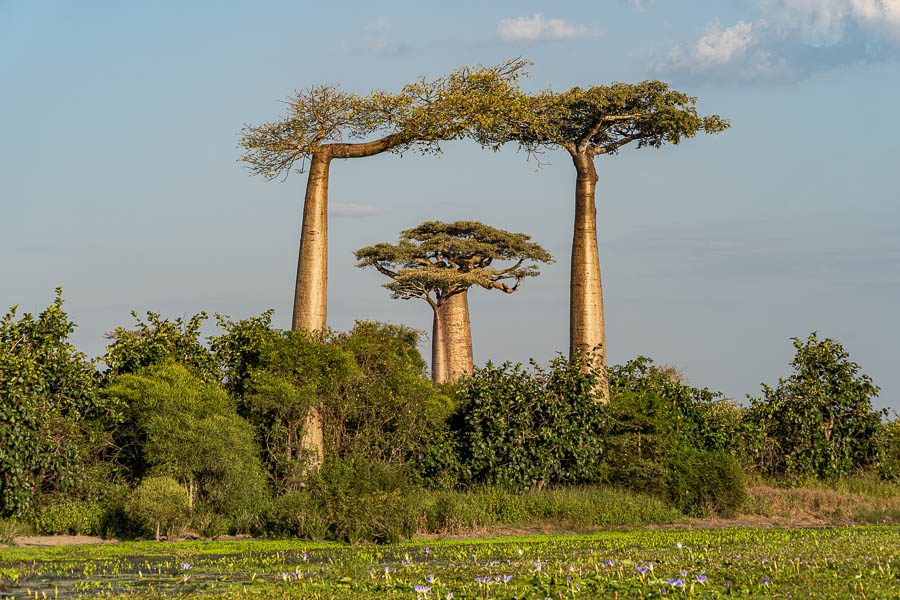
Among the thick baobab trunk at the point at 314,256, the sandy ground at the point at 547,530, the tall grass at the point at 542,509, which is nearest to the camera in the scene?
the sandy ground at the point at 547,530

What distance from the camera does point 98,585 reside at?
9961 mm

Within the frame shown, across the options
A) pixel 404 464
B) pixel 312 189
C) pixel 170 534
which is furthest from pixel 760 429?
pixel 170 534

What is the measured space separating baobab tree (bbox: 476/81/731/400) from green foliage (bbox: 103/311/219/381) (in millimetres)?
Result: 8684

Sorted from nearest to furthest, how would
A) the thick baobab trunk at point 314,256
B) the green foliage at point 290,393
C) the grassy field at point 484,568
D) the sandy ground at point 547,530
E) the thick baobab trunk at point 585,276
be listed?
the grassy field at point 484,568 → the sandy ground at point 547,530 → the green foliage at point 290,393 → the thick baobab trunk at point 314,256 → the thick baobab trunk at point 585,276

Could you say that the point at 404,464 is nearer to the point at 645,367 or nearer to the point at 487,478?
the point at 487,478

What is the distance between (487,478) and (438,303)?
734 inches

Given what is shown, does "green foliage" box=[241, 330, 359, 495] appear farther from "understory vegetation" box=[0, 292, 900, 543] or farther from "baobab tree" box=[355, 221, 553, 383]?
"baobab tree" box=[355, 221, 553, 383]

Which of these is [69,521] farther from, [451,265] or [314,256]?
[451,265]

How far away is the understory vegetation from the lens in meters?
16.5

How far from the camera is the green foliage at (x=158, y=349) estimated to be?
19.3 metres

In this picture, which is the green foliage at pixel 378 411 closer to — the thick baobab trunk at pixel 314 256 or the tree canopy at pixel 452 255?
the thick baobab trunk at pixel 314 256

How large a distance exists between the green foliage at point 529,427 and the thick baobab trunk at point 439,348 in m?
16.3

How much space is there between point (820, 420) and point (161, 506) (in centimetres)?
1609

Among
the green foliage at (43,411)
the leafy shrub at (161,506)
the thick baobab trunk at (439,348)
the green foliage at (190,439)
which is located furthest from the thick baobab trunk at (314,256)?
the thick baobab trunk at (439,348)
